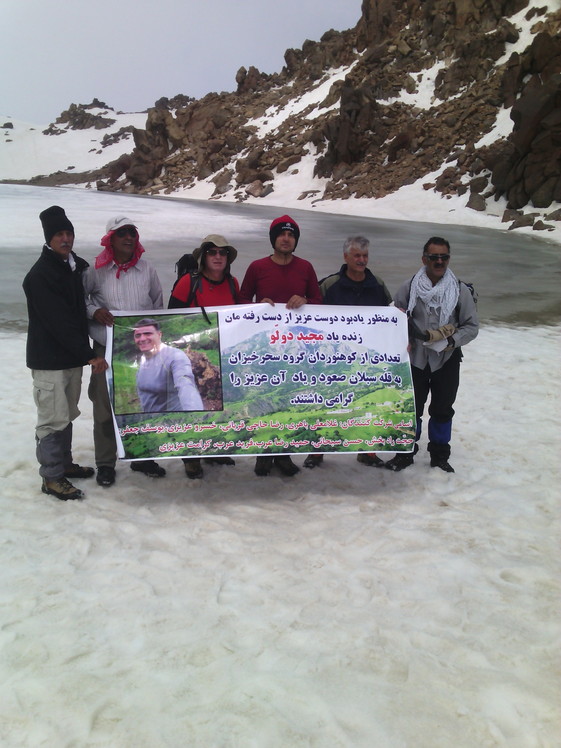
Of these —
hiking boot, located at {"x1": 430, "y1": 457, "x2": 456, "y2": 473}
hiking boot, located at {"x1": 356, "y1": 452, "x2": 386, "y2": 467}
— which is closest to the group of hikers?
hiking boot, located at {"x1": 430, "y1": 457, "x2": 456, "y2": 473}

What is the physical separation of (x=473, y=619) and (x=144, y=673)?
160 cm

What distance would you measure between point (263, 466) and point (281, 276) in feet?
4.96

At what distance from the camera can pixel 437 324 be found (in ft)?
13.2

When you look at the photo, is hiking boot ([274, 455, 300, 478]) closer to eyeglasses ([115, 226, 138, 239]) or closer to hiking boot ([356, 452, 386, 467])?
hiking boot ([356, 452, 386, 467])

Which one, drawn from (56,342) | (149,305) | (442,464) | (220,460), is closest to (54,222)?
(56,342)

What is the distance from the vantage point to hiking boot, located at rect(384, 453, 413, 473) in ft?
14.5

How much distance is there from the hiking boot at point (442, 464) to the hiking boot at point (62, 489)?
2.72 meters

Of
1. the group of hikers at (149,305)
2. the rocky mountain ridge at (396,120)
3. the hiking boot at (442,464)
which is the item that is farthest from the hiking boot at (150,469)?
the rocky mountain ridge at (396,120)

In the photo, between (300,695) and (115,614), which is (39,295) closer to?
(115,614)

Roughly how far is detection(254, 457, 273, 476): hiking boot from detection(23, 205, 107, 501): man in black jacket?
4.39 feet

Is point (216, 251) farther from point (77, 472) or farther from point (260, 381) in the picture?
point (77, 472)

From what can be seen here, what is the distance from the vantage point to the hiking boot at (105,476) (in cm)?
402

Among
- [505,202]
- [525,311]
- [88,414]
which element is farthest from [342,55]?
[88,414]

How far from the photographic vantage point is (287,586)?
2.97 metres
